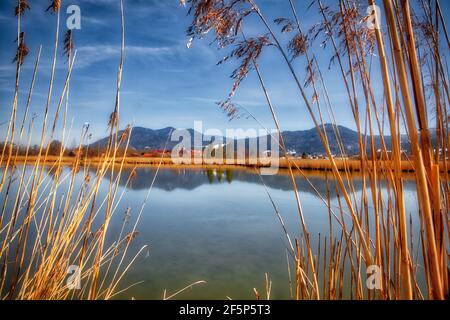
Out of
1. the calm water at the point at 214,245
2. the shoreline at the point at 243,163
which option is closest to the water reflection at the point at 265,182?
the shoreline at the point at 243,163

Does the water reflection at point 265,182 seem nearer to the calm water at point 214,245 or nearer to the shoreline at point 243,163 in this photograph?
the shoreline at point 243,163

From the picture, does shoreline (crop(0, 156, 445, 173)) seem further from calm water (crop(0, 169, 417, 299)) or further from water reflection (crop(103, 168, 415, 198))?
water reflection (crop(103, 168, 415, 198))

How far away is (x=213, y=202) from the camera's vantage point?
29.7 feet

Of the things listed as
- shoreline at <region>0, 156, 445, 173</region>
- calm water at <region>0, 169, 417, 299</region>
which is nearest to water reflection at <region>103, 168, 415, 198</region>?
shoreline at <region>0, 156, 445, 173</region>

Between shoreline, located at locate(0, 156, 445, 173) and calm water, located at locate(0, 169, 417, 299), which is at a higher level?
shoreline, located at locate(0, 156, 445, 173)

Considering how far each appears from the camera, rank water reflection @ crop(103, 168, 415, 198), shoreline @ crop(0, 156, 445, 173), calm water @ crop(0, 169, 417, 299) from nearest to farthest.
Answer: shoreline @ crop(0, 156, 445, 173) < calm water @ crop(0, 169, 417, 299) < water reflection @ crop(103, 168, 415, 198)

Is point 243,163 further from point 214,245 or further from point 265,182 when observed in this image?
point 214,245

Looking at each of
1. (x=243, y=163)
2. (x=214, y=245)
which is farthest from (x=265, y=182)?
(x=243, y=163)

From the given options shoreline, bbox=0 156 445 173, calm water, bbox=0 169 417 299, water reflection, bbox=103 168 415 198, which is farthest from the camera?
water reflection, bbox=103 168 415 198

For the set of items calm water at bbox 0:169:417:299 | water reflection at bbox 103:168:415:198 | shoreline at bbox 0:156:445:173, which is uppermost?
shoreline at bbox 0:156:445:173

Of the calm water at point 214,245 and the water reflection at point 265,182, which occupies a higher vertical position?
the water reflection at point 265,182

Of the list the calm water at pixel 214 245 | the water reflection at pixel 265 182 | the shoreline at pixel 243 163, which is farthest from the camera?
the water reflection at pixel 265 182

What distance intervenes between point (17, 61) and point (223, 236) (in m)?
5.02
